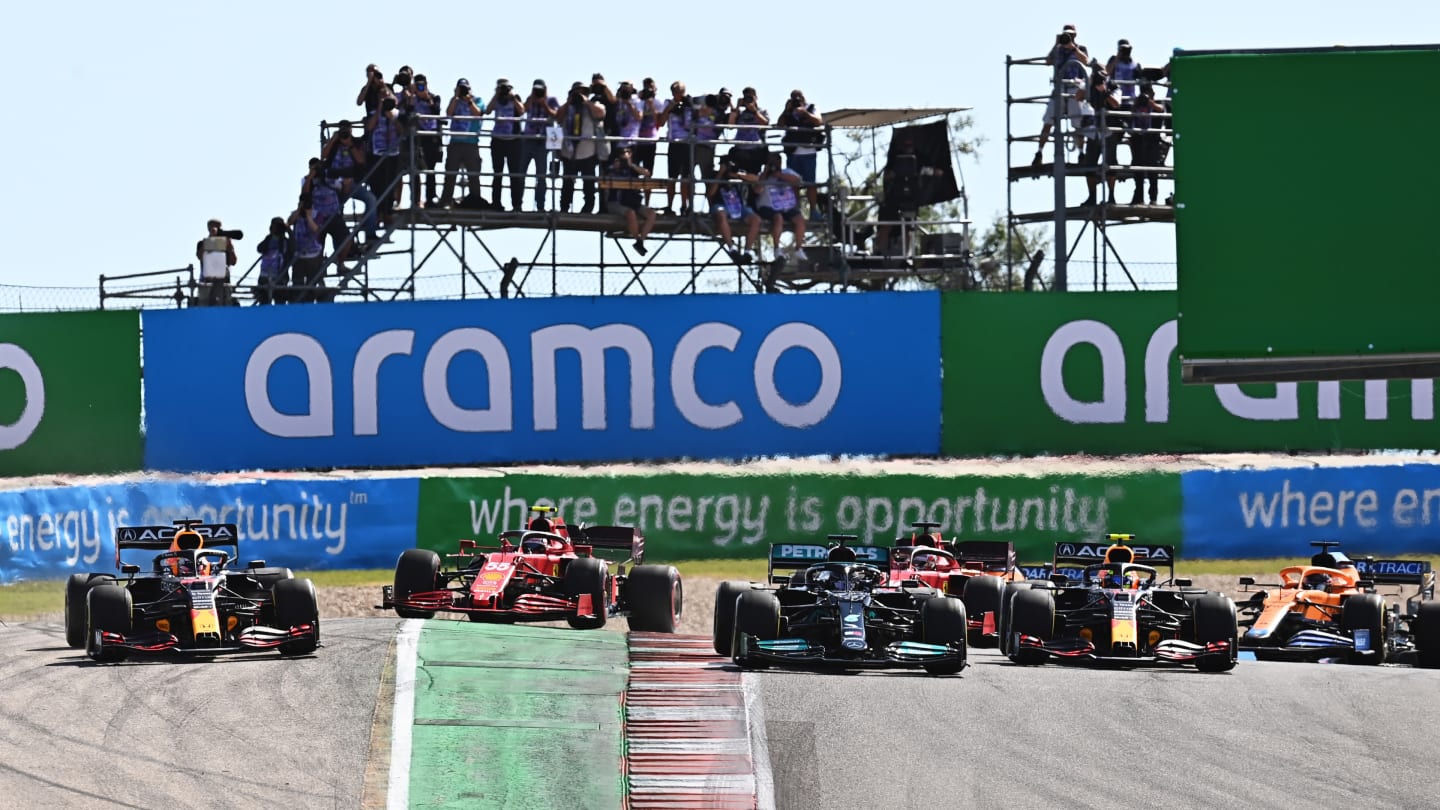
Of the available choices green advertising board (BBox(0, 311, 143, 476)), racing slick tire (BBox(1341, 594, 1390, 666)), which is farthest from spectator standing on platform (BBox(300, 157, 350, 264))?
racing slick tire (BBox(1341, 594, 1390, 666))

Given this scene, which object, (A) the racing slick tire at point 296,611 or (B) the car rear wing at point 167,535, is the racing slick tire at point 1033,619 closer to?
(A) the racing slick tire at point 296,611

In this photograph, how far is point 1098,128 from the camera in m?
30.6

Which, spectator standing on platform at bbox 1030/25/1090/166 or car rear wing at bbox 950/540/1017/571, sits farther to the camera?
spectator standing on platform at bbox 1030/25/1090/166

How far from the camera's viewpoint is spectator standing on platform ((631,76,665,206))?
29.8m

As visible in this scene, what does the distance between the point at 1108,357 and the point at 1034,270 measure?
81.9 inches

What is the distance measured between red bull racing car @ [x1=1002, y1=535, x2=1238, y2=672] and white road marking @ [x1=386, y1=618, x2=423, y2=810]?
5480mm

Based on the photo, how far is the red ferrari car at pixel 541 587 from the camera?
23.0m

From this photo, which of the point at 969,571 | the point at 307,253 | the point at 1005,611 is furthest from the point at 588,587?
the point at 307,253

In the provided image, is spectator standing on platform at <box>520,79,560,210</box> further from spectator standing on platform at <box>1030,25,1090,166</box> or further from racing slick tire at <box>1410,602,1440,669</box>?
racing slick tire at <box>1410,602,1440,669</box>

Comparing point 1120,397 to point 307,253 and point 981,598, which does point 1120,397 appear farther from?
point 307,253

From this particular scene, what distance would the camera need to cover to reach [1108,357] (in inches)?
1174

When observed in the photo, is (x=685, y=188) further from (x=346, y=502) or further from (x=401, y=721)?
(x=401, y=721)

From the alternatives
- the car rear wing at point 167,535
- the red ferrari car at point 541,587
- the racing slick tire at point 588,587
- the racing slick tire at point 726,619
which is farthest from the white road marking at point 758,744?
the car rear wing at point 167,535

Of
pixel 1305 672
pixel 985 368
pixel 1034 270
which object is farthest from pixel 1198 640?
pixel 1034 270
